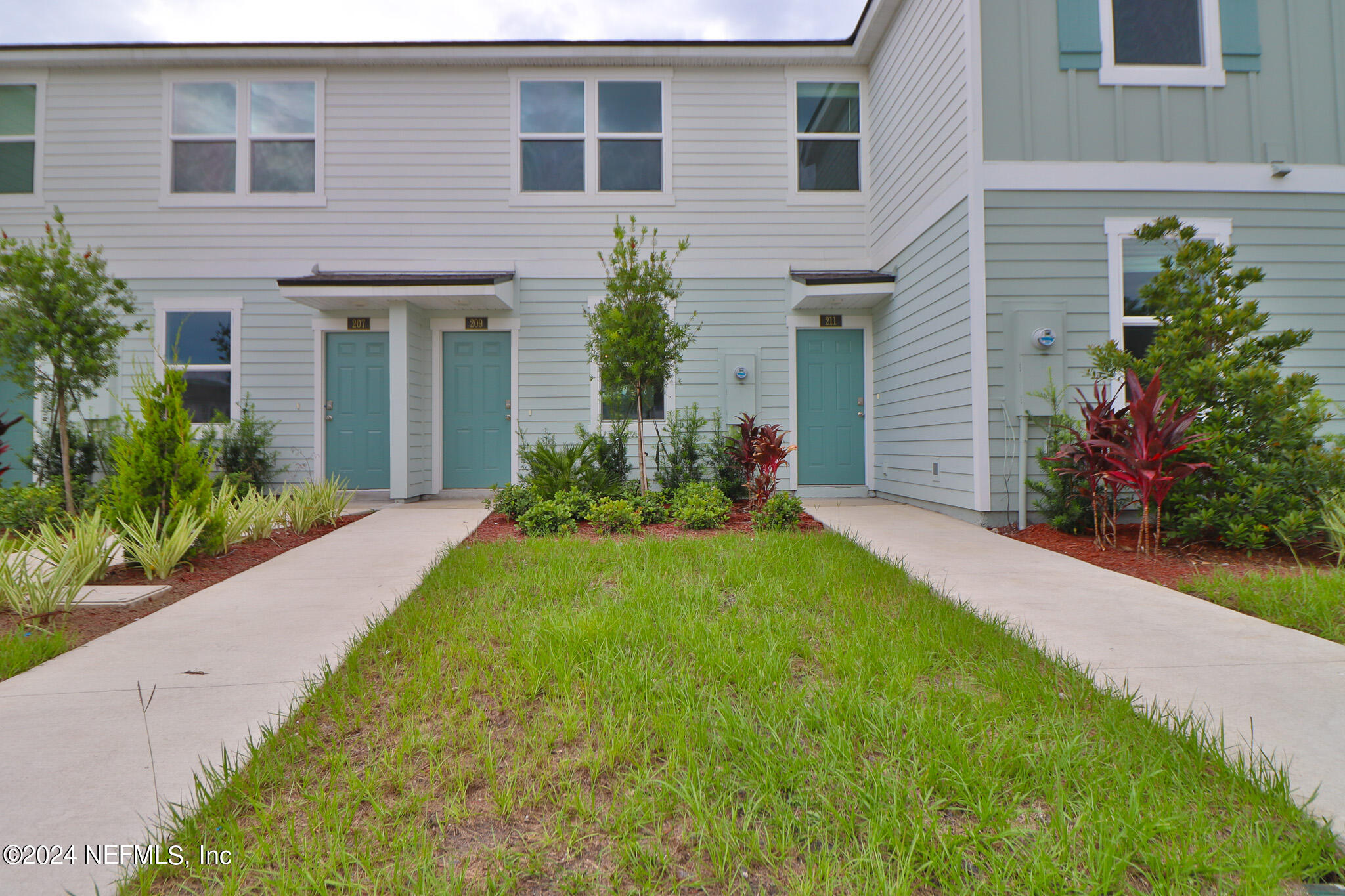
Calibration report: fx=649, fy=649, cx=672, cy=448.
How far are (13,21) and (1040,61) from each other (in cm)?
1344

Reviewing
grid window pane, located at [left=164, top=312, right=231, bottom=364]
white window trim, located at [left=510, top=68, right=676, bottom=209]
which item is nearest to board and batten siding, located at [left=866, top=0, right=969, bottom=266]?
white window trim, located at [left=510, top=68, right=676, bottom=209]

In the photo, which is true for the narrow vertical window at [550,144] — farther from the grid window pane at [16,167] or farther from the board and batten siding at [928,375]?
the grid window pane at [16,167]

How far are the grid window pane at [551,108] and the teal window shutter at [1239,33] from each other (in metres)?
6.62

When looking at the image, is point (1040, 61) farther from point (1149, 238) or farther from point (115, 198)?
point (115, 198)

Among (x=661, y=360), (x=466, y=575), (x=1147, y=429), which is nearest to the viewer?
(x=466, y=575)

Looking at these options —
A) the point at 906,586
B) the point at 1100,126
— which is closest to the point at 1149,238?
the point at 1100,126

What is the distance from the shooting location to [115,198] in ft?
26.7

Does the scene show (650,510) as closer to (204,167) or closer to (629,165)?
(629,165)

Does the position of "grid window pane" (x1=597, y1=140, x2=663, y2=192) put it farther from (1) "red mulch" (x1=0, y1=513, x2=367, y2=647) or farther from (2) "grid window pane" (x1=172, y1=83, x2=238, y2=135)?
(1) "red mulch" (x1=0, y1=513, x2=367, y2=647)

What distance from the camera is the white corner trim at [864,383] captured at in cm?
827

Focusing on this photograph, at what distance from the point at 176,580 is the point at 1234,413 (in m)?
7.01

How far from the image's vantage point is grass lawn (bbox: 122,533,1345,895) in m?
1.35

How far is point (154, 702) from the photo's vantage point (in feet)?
7.20

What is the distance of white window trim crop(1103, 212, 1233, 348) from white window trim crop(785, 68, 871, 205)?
10.7 ft
